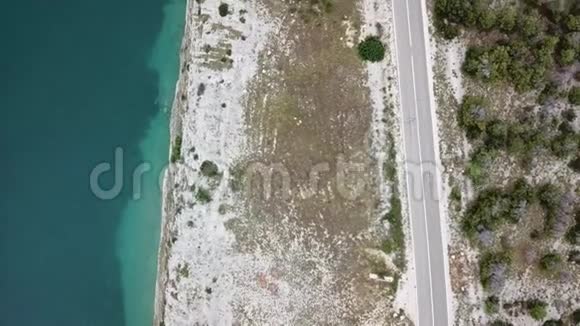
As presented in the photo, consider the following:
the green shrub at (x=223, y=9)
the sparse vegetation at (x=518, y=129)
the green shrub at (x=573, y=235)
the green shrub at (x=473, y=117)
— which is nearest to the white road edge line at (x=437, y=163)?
the sparse vegetation at (x=518, y=129)

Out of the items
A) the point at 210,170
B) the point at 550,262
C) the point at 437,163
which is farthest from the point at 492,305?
the point at 210,170

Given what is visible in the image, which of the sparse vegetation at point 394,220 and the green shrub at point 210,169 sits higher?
the green shrub at point 210,169

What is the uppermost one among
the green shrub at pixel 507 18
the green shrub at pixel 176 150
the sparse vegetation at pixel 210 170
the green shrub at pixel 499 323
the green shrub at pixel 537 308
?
the green shrub at pixel 507 18

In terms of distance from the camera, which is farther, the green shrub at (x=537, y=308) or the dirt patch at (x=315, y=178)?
the dirt patch at (x=315, y=178)

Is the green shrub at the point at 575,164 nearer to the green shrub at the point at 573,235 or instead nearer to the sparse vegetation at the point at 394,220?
the green shrub at the point at 573,235

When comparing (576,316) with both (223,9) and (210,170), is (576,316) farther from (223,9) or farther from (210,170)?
(223,9)

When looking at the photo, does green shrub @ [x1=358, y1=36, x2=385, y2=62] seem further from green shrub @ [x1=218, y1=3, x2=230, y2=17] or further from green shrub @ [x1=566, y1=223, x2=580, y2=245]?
green shrub @ [x1=566, y1=223, x2=580, y2=245]

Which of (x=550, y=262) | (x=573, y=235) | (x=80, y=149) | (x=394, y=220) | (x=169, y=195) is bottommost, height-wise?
(x=550, y=262)

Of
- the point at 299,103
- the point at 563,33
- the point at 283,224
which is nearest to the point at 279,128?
the point at 299,103

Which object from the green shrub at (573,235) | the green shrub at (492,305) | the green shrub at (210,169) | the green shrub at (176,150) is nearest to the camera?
the green shrub at (492,305)
